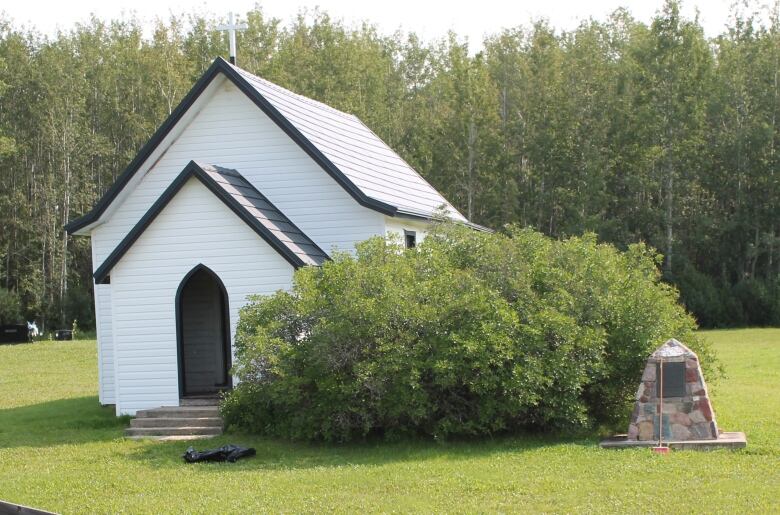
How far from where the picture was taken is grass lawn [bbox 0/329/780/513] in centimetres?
1134

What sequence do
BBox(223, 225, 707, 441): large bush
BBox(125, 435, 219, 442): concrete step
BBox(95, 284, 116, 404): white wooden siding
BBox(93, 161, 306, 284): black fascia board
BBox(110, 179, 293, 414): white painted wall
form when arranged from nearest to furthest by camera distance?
BBox(223, 225, 707, 441): large bush → BBox(125, 435, 219, 442): concrete step → BBox(93, 161, 306, 284): black fascia board → BBox(110, 179, 293, 414): white painted wall → BBox(95, 284, 116, 404): white wooden siding

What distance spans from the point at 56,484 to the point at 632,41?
46989 millimetres

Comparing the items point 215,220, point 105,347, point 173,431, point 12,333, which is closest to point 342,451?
point 173,431

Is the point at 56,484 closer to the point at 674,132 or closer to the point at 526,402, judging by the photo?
the point at 526,402

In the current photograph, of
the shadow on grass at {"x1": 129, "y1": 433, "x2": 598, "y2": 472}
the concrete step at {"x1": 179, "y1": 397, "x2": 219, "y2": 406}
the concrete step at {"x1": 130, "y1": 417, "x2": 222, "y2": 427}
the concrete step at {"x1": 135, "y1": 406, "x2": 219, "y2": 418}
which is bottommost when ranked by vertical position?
the shadow on grass at {"x1": 129, "y1": 433, "x2": 598, "y2": 472}

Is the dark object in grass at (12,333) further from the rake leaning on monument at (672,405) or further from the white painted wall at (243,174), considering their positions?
the rake leaning on monument at (672,405)

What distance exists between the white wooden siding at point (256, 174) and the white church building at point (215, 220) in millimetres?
21

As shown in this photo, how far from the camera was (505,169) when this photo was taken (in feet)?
161

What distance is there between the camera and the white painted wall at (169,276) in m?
18.1

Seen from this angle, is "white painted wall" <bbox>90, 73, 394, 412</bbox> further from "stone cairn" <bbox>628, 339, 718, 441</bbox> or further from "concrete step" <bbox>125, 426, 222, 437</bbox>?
"stone cairn" <bbox>628, 339, 718, 441</bbox>

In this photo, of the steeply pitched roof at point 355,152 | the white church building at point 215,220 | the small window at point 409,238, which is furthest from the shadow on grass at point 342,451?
the small window at point 409,238

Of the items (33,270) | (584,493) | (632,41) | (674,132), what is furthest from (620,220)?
→ (584,493)

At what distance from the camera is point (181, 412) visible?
18.0 metres

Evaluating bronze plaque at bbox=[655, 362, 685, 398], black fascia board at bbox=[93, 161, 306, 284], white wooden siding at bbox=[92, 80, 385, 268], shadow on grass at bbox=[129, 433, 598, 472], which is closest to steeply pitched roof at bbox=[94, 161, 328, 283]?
black fascia board at bbox=[93, 161, 306, 284]
